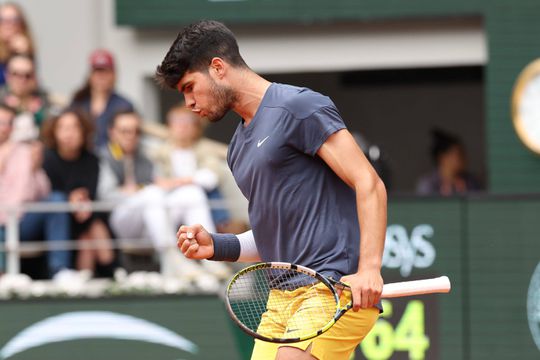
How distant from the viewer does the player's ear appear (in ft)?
16.3

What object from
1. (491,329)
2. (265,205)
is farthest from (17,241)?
(265,205)

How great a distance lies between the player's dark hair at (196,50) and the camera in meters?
4.95

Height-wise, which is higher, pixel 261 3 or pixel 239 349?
pixel 261 3

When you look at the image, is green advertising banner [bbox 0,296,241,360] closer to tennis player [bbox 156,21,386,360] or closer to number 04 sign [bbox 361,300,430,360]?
number 04 sign [bbox 361,300,430,360]

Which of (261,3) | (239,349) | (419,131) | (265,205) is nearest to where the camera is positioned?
(265,205)

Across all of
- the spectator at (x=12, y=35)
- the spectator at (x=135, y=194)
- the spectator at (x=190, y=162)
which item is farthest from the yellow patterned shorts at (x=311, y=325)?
the spectator at (x=12, y=35)

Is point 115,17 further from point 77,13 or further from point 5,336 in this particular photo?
Answer: point 5,336

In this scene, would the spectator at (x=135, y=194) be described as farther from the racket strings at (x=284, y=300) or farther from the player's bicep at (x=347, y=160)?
the player's bicep at (x=347, y=160)

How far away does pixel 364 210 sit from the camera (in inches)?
186

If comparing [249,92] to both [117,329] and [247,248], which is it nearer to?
Answer: [247,248]

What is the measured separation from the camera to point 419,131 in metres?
14.6

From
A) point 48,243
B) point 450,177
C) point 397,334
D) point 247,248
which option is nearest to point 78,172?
point 48,243

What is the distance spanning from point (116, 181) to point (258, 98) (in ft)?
16.5

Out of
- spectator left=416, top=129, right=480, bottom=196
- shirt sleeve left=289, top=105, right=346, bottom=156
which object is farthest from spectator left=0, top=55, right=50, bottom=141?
shirt sleeve left=289, top=105, right=346, bottom=156
